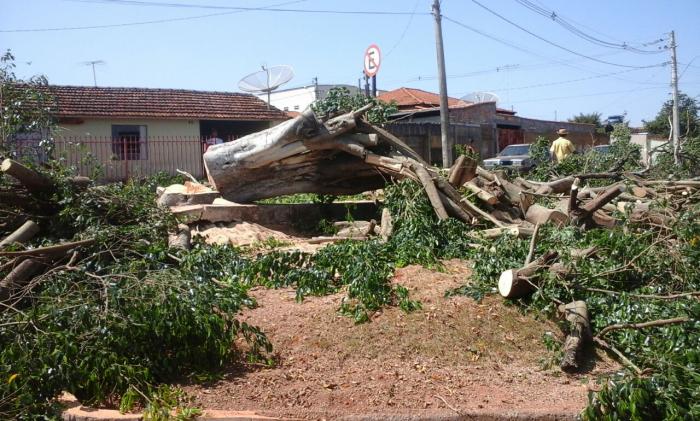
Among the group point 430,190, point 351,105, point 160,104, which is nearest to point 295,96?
point 160,104

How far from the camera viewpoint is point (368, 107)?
968 cm

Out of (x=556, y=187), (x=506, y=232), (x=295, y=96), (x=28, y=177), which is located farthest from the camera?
(x=295, y=96)

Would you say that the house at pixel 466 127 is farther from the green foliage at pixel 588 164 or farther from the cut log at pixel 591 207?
the cut log at pixel 591 207

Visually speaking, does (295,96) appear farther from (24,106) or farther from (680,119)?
(24,106)

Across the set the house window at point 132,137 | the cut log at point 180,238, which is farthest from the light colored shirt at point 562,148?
the house window at point 132,137

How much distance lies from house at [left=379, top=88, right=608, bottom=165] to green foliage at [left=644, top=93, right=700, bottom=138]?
11.5 feet

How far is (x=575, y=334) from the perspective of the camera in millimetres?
5336

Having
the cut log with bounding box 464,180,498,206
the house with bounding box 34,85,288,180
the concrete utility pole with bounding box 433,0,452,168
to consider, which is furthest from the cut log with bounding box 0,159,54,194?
the house with bounding box 34,85,288,180

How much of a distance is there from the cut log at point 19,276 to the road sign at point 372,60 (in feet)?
53.7

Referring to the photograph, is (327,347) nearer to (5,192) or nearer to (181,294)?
(181,294)

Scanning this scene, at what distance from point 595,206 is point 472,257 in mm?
1581

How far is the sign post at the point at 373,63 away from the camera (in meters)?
20.9

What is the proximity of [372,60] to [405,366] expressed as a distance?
17.0 metres

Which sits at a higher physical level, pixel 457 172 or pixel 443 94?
pixel 443 94
